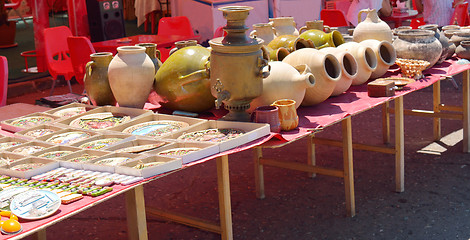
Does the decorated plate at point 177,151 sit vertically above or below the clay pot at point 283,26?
below

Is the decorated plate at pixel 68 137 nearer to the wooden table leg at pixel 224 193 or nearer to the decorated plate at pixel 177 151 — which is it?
the decorated plate at pixel 177 151

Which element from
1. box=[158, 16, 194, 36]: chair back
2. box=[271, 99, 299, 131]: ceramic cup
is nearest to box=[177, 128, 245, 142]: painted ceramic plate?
box=[271, 99, 299, 131]: ceramic cup

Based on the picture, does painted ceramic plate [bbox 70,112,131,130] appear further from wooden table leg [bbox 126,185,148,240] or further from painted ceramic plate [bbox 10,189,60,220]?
painted ceramic plate [bbox 10,189,60,220]

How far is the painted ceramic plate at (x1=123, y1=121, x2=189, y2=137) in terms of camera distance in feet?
8.98

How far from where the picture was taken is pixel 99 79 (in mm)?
3117

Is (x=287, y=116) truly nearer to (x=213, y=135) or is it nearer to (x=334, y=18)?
(x=213, y=135)

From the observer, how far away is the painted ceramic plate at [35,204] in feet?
6.38

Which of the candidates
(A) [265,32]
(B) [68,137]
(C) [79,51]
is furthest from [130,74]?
(C) [79,51]

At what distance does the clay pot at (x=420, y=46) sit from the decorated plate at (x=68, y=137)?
7.13ft

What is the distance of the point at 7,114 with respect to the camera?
329 centimetres

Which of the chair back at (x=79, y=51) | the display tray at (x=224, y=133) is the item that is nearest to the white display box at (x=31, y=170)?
the display tray at (x=224, y=133)

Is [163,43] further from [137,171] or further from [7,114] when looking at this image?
[137,171]

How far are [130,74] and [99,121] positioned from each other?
10.4 inches

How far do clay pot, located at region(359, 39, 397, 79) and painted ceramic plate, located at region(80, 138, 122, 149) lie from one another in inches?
66.4
